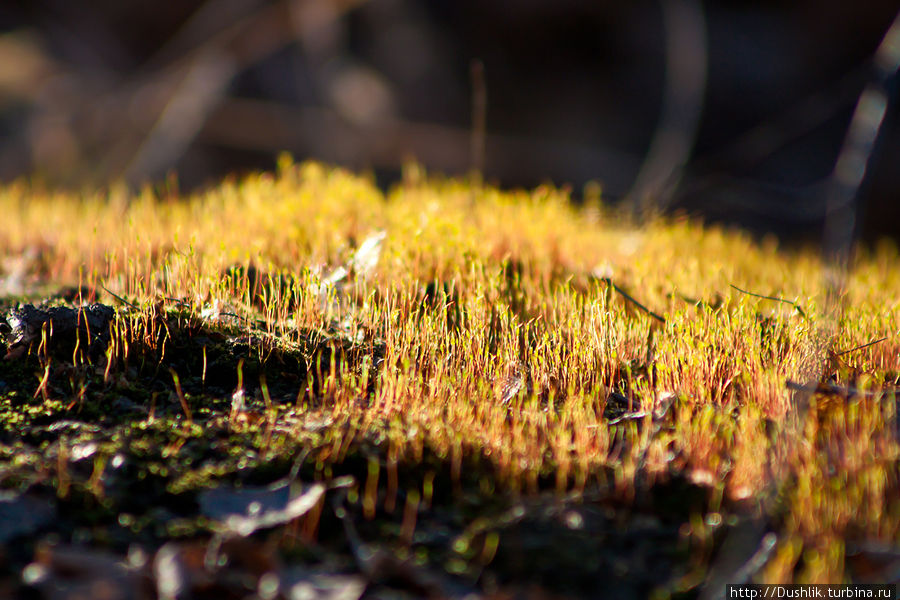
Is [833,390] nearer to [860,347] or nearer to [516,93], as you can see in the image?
[860,347]

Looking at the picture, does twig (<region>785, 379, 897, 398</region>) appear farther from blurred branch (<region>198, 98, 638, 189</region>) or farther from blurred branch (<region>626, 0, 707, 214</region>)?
blurred branch (<region>198, 98, 638, 189</region>)

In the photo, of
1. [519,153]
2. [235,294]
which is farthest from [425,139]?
[235,294]

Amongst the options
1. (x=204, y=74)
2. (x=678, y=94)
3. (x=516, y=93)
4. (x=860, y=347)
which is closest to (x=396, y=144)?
(x=516, y=93)

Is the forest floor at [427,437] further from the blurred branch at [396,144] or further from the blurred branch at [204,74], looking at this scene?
the blurred branch at [396,144]


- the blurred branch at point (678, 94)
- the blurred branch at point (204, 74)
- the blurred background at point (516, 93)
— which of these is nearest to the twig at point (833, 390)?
the blurred branch at point (678, 94)

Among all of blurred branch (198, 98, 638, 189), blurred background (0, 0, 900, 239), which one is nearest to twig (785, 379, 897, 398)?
blurred background (0, 0, 900, 239)

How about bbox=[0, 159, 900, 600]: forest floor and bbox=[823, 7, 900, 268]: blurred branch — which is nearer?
bbox=[0, 159, 900, 600]: forest floor

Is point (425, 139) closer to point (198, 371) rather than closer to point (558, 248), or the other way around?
point (558, 248)

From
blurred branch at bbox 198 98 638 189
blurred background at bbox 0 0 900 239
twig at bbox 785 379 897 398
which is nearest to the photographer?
twig at bbox 785 379 897 398
